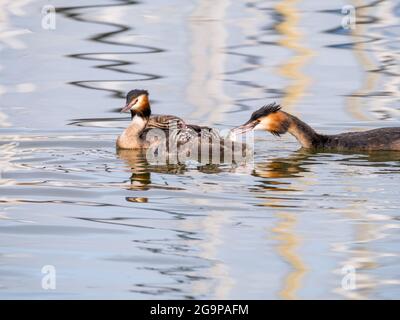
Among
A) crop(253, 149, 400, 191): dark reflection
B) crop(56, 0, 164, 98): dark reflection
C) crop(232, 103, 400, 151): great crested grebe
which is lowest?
crop(253, 149, 400, 191): dark reflection

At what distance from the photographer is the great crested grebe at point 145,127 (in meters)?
12.8

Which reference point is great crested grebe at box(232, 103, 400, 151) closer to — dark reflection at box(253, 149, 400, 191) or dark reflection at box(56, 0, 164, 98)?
dark reflection at box(253, 149, 400, 191)

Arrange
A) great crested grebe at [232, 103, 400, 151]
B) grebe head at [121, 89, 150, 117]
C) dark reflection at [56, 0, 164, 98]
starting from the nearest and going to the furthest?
great crested grebe at [232, 103, 400, 151]
grebe head at [121, 89, 150, 117]
dark reflection at [56, 0, 164, 98]

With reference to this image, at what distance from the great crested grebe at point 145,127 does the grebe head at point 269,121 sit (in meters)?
0.46

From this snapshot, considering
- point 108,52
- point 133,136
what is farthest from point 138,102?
point 108,52

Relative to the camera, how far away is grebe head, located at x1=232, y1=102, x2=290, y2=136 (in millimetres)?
13359

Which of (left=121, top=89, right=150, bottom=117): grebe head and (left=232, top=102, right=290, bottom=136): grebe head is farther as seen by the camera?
(left=121, top=89, right=150, bottom=117): grebe head

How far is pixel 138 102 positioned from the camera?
13648mm

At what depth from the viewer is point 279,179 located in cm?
1155

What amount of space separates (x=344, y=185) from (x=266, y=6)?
8542mm

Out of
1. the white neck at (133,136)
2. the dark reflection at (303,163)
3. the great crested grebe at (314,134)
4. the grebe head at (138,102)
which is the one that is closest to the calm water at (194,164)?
the dark reflection at (303,163)

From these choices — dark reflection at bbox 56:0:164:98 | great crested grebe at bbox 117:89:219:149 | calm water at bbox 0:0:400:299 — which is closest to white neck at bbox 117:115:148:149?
great crested grebe at bbox 117:89:219:149

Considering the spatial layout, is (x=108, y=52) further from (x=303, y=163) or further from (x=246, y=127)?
(x=303, y=163)

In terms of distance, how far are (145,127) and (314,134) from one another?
1.73 m
